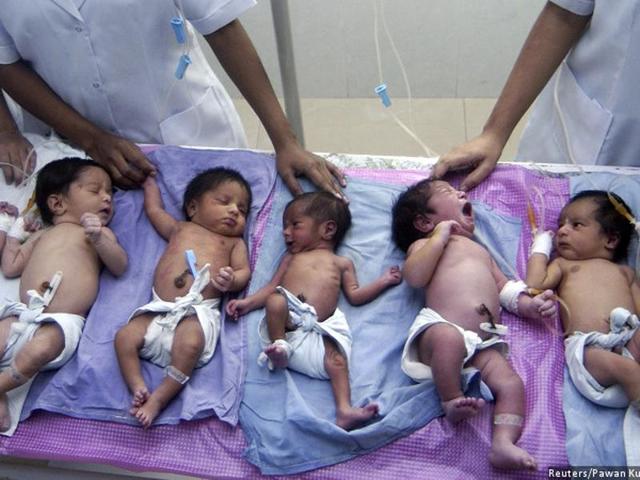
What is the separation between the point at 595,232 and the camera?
4.89 ft

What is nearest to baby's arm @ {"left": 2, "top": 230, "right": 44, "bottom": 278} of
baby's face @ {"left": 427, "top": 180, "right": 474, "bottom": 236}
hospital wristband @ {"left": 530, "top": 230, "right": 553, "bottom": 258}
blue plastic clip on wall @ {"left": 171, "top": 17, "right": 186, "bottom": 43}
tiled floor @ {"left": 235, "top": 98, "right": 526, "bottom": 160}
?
blue plastic clip on wall @ {"left": 171, "top": 17, "right": 186, "bottom": 43}

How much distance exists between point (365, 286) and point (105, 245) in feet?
1.95

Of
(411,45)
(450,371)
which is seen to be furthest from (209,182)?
(411,45)

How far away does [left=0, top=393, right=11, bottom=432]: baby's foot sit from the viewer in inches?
53.2

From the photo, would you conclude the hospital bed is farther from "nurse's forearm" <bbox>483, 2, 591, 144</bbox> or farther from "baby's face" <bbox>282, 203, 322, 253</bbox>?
"nurse's forearm" <bbox>483, 2, 591, 144</bbox>

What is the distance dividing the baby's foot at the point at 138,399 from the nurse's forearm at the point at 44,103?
2.37 ft

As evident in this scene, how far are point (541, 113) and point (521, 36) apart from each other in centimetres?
148

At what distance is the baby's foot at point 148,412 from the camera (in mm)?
1318

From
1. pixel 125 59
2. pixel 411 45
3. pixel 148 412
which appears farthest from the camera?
pixel 411 45

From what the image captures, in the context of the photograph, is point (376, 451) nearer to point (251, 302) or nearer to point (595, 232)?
point (251, 302)

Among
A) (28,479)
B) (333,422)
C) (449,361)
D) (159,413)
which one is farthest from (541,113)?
(28,479)

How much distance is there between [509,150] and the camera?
9.29 ft

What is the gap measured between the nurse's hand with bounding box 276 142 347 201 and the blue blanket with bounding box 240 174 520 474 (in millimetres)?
109

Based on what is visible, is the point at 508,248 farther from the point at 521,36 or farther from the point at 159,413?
the point at 521,36
